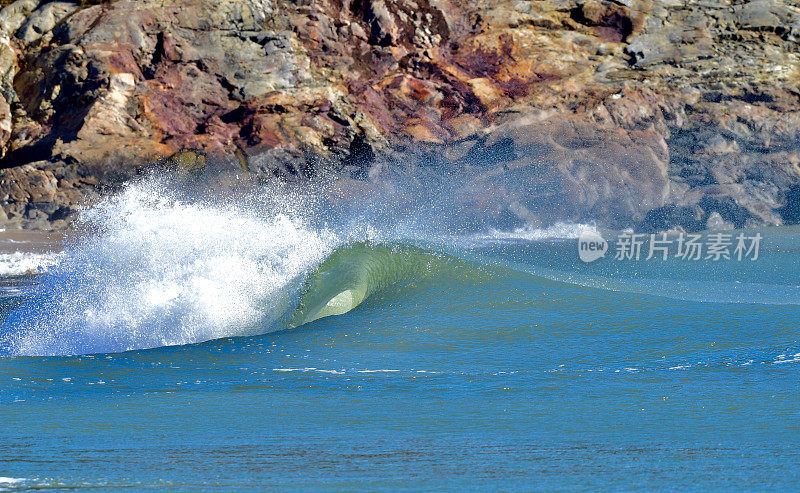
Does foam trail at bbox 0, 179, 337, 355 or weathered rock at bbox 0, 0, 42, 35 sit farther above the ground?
weathered rock at bbox 0, 0, 42, 35

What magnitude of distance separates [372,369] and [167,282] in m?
2.96

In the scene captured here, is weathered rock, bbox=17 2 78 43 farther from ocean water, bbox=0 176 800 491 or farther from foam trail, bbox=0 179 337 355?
foam trail, bbox=0 179 337 355

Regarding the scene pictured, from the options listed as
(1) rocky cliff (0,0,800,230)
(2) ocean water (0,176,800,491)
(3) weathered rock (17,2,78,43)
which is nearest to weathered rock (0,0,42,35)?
(1) rocky cliff (0,0,800,230)

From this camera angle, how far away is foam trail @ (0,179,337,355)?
5656 mm

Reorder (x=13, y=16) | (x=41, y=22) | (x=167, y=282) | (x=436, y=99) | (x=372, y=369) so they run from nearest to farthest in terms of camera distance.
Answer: (x=372, y=369) < (x=167, y=282) < (x=436, y=99) < (x=41, y=22) < (x=13, y=16)

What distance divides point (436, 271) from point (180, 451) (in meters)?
4.41

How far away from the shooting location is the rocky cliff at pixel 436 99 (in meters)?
20.3

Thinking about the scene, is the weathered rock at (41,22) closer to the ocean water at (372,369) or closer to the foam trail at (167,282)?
the ocean water at (372,369)

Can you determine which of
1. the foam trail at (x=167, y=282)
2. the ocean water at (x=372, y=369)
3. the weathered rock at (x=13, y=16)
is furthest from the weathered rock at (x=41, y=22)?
the foam trail at (x=167, y=282)

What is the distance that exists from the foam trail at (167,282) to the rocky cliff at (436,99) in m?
12.5

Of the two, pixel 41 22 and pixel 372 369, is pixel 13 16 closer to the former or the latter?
pixel 41 22

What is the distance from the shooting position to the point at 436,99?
77.6ft

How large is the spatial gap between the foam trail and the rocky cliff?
12.5 m

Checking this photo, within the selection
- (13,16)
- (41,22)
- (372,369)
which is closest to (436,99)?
(41,22)
